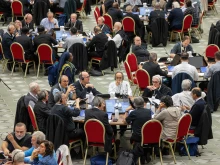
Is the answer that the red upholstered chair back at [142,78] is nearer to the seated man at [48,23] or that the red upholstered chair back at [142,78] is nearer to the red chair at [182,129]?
the red chair at [182,129]

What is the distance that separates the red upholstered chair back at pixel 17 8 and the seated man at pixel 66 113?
9995mm

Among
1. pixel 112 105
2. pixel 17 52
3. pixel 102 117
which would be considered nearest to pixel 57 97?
pixel 102 117

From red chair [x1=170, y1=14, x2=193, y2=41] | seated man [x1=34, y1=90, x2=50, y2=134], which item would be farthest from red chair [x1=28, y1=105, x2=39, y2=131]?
red chair [x1=170, y1=14, x2=193, y2=41]

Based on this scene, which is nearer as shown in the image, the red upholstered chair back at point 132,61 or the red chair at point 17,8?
the red upholstered chair back at point 132,61

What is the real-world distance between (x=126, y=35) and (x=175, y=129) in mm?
6904

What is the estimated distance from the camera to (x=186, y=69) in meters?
17.0

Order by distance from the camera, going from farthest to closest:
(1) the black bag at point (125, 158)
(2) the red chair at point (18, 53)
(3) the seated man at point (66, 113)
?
(2) the red chair at point (18, 53)
(3) the seated man at point (66, 113)
(1) the black bag at point (125, 158)

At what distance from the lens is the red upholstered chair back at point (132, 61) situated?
18.1 m

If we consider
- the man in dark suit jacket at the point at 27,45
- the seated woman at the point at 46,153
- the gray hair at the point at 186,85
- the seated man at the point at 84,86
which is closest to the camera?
the seated woman at the point at 46,153

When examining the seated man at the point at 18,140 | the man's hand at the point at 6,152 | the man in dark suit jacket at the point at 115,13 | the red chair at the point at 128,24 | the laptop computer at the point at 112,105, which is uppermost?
the man in dark suit jacket at the point at 115,13

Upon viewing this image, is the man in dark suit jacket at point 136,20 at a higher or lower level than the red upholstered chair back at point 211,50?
higher

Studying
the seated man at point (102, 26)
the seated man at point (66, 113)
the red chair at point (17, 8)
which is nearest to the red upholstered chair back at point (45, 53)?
the seated man at point (102, 26)

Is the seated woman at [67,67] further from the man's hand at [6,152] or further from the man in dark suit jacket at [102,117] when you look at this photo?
the man's hand at [6,152]

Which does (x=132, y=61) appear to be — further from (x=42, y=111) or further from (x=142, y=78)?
(x=42, y=111)
